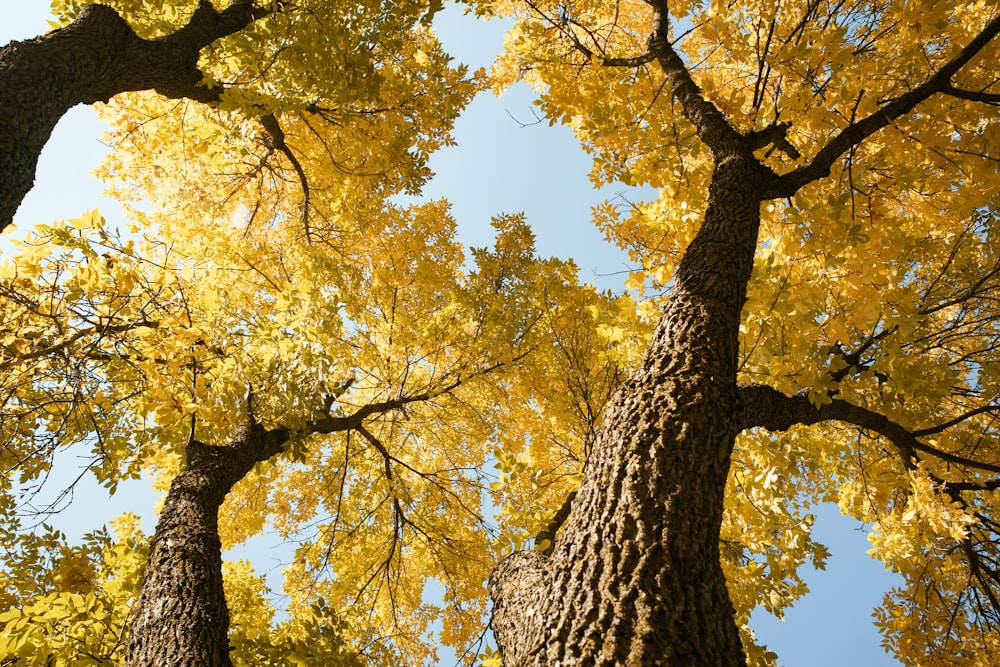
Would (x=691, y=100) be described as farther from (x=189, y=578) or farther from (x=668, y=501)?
(x=189, y=578)

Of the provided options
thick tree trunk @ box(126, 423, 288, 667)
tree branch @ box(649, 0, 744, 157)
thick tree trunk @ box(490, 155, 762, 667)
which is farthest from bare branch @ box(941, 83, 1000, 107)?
thick tree trunk @ box(126, 423, 288, 667)

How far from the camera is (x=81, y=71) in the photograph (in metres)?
2.96

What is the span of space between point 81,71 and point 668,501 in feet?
12.8

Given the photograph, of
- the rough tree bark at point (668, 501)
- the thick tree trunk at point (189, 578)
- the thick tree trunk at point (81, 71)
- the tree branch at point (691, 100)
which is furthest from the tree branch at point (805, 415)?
the thick tree trunk at point (81, 71)

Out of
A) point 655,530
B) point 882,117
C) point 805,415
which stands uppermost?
point 882,117

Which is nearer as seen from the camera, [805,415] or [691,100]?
[805,415]

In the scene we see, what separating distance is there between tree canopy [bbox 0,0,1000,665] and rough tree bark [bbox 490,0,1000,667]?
0.04 ft

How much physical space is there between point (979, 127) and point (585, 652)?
15.6 ft

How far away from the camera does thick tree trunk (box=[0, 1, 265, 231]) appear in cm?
252

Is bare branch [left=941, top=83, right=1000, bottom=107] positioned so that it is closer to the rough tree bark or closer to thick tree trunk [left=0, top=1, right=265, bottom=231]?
the rough tree bark

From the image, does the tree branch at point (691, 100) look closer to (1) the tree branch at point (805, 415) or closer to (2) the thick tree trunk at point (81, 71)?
(1) the tree branch at point (805, 415)

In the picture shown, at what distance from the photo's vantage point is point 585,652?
5.08 feet

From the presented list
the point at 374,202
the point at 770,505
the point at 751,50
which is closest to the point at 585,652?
the point at 770,505

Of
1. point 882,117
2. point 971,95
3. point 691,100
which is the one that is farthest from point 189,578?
point 971,95
